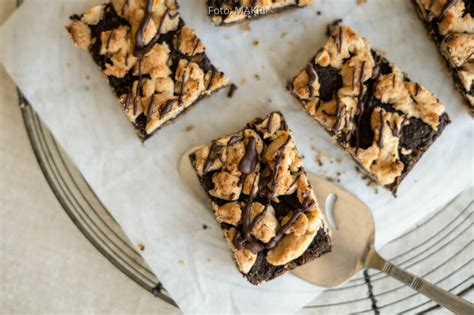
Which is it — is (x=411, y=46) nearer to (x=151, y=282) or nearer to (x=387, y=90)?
(x=387, y=90)

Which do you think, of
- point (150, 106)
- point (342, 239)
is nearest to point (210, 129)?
point (150, 106)

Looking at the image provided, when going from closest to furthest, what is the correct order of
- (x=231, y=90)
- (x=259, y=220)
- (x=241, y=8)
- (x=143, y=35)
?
1. (x=259, y=220)
2. (x=143, y=35)
3. (x=241, y=8)
4. (x=231, y=90)

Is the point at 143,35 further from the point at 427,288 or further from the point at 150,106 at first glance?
the point at 427,288

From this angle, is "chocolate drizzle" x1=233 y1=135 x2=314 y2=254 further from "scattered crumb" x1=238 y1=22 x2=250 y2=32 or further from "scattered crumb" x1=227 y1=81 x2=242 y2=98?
"scattered crumb" x1=238 y1=22 x2=250 y2=32

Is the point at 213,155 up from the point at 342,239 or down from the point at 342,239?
up

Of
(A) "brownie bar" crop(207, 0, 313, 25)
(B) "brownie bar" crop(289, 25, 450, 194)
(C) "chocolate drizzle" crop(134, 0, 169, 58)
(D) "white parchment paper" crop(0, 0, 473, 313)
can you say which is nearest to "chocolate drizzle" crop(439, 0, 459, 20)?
(D) "white parchment paper" crop(0, 0, 473, 313)

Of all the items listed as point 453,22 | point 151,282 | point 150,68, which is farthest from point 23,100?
point 453,22

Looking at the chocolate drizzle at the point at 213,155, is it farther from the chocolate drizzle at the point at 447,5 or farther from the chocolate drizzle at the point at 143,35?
the chocolate drizzle at the point at 447,5
